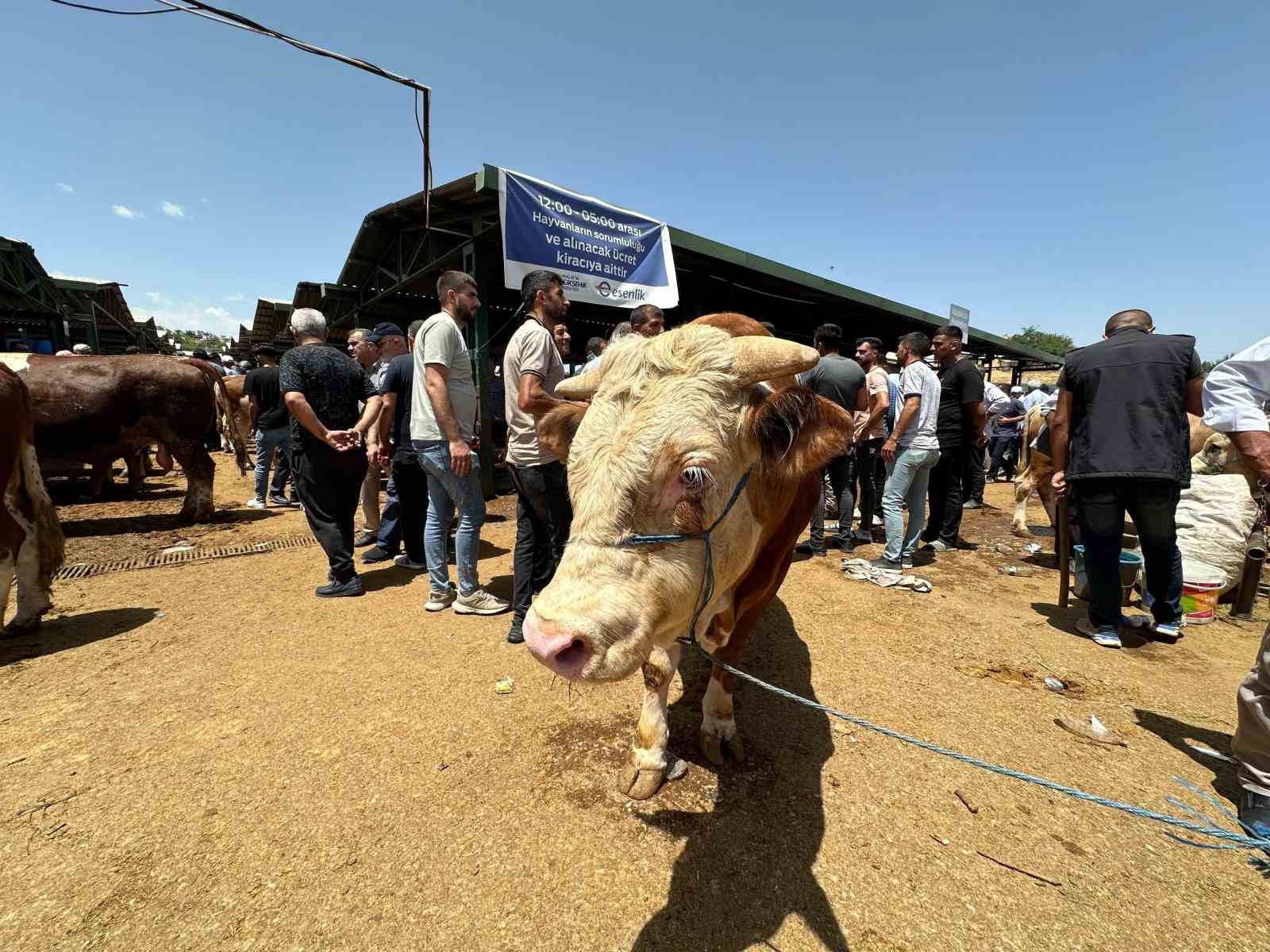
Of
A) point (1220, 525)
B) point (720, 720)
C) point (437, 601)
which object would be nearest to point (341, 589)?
point (437, 601)

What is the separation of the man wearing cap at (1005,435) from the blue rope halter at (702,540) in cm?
1201

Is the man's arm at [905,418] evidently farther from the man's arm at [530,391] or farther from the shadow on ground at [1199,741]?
the man's arm at [530,391]

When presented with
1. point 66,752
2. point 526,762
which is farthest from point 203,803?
point 526,762

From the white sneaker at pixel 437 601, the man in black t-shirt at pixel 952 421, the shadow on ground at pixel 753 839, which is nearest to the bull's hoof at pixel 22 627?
the white sneaker at pixel 437 601

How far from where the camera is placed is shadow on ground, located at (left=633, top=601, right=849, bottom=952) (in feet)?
5.62

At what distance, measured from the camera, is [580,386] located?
6.71ft

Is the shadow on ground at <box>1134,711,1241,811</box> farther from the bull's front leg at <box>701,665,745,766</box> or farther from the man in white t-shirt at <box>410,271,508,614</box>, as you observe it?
the man in white t-shirt at <box>410,271,508,614</box>

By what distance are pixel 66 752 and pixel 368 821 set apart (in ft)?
5.58

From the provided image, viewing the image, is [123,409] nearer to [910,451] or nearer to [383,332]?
[383,332]

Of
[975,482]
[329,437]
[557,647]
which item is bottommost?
[975,482]

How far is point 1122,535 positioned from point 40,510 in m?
7.79

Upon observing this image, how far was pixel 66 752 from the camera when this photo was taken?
2482 millimetres

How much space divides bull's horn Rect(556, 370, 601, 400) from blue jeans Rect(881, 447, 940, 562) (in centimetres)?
403

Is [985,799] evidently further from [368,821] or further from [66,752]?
[66,752]
